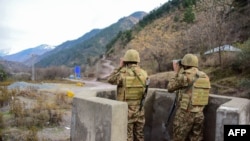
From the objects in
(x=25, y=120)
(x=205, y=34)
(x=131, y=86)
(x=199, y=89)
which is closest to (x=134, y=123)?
(x=131, y=86)

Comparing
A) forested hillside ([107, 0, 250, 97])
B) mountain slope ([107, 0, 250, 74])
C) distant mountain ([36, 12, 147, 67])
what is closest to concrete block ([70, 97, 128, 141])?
forested hillside ([107, 0, 250, 97])

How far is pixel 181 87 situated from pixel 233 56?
37.0 feet

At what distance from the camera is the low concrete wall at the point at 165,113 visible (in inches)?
131

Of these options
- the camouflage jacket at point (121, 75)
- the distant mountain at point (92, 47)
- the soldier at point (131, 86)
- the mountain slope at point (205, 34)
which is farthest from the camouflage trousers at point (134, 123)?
the distant mountain at point (92, 47)

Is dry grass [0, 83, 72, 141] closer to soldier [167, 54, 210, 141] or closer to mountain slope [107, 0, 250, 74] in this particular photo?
soldier [167, 54, 210, 141]

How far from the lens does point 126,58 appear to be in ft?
13.8

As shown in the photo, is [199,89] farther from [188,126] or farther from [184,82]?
[188,126]

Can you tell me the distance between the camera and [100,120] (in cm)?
338

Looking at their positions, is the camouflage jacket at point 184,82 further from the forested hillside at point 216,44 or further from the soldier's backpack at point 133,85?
the forested hillside at point 216,44

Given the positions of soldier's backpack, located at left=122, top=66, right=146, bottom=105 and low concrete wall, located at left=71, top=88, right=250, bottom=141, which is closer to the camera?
low concrete wall, located at left=71, top=88, right=250, bottom=141

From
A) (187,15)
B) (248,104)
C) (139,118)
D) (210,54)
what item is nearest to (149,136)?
(139,118)

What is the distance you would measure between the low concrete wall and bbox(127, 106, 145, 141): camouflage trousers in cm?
65

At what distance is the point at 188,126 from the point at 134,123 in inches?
30.2

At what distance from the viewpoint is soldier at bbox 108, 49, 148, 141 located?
410cm
